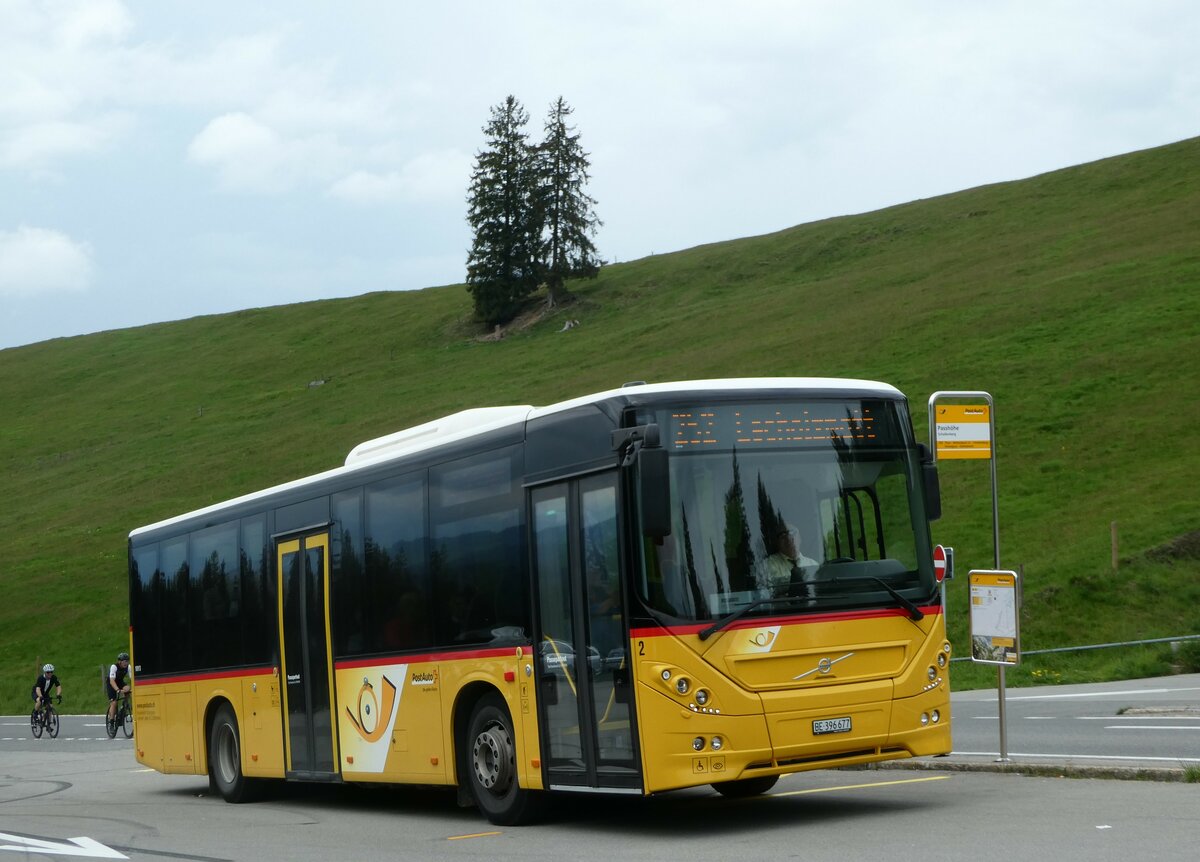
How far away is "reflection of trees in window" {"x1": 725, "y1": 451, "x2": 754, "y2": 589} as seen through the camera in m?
10.5

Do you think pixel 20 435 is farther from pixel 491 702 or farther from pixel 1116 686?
pixel 491 702

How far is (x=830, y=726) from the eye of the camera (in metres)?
10.5

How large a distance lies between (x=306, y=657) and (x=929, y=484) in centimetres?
671

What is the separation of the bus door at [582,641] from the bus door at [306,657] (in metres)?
3.91

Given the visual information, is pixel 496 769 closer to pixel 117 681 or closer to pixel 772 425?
pixel 772 425

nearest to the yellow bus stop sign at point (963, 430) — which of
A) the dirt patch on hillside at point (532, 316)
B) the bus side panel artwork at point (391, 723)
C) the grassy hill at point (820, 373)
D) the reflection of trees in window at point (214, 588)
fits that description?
the bus side panel artwork at point (391, 723)

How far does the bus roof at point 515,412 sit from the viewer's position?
1086 centimetres

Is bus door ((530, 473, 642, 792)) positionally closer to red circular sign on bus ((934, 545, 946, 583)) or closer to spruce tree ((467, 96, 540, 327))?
red circular sign on bus ((934, 545, 946, 583))

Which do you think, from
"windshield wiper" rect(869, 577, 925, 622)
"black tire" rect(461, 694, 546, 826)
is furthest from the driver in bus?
"black tire" rect(461, 694, 546, 826)

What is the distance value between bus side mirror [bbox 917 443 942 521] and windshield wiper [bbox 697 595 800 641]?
147 cm

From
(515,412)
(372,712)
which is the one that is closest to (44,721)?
(372,712)

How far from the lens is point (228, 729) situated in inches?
671

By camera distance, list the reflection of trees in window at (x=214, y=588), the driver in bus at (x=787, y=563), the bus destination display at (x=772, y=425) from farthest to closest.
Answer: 1. the reflection of trees in window at (x=214, y=588)
2. the bus destination display at (x=772, y=425)
3. the driver in bus at (x=787, y=563)

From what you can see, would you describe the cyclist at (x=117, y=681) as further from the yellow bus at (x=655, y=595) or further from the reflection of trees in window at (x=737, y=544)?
the reflection of trees in window at (x=737, y=544)
